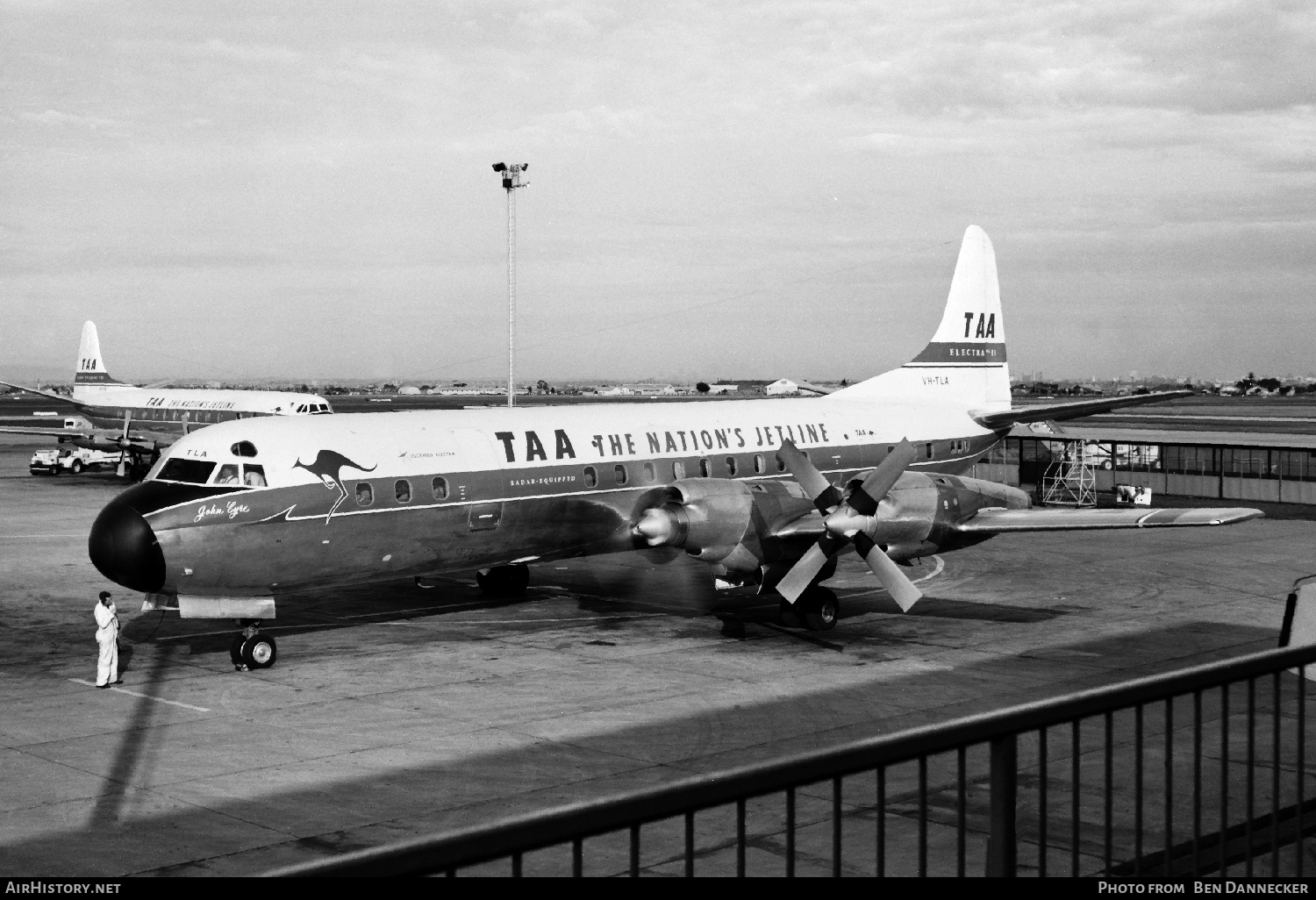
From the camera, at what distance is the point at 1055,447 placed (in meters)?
→ 53.1

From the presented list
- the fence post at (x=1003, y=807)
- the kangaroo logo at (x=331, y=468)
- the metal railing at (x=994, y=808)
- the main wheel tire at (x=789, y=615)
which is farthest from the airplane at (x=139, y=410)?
the fence post at (x=1003, y=807)

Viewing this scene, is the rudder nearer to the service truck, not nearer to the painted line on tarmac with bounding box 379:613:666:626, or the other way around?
the service truck

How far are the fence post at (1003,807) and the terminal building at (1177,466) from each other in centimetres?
4315

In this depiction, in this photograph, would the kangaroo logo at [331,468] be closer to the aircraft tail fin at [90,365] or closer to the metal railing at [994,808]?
the metal railing at [994,808]

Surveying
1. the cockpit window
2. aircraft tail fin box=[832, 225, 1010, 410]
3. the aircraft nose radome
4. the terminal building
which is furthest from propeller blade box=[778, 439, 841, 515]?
the terminal building

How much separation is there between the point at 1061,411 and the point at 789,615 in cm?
980

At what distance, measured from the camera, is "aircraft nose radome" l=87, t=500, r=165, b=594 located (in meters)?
19.1

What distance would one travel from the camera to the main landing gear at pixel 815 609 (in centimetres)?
2306

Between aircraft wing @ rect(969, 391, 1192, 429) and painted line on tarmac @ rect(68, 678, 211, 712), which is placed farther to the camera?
aircraft wing @ rect(969, 391, 1192, 429)

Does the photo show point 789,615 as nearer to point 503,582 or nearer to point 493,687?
point 493,687

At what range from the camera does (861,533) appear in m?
22.3

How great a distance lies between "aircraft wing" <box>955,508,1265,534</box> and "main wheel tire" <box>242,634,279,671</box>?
12088 mm

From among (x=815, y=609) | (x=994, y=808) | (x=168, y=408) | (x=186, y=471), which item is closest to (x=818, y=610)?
(x=815, y=609)

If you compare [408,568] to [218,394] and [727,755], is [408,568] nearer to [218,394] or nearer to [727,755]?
[727,755]
